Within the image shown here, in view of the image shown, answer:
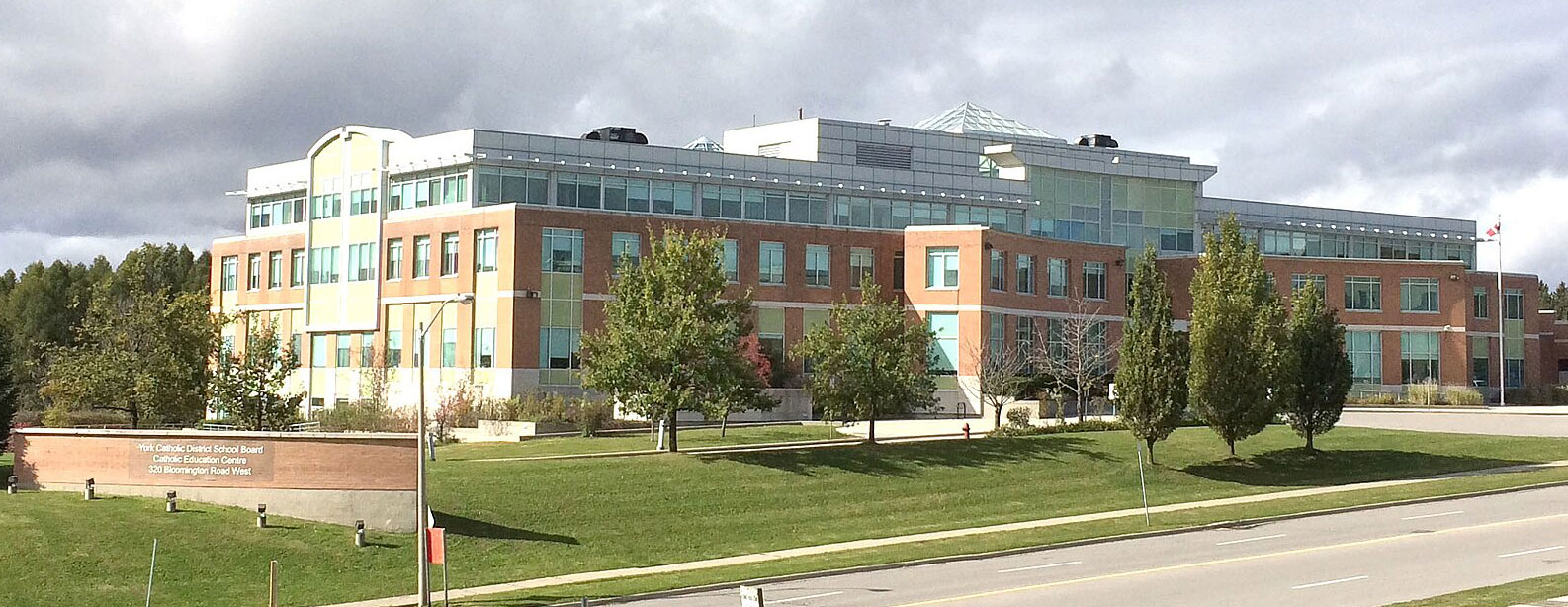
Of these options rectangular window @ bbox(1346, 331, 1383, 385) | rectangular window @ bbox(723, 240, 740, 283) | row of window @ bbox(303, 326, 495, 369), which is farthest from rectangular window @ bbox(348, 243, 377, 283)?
rectangular window @ bbox(1346, 331, 1383, 385)

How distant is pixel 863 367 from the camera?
53.1 m

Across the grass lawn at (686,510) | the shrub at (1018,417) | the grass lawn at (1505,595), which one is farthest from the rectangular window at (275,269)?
the grass lawn at (1505,595)

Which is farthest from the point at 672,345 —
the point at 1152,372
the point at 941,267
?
the point at 941,267

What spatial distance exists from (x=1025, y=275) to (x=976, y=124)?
17.5 meters

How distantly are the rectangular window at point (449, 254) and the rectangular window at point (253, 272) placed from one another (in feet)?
64.6

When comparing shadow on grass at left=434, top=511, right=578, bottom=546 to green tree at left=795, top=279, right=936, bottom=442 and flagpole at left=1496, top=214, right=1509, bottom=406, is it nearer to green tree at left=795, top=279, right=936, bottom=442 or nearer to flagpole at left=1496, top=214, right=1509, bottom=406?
green tree at left=795, top=279, right=936, bottom=442

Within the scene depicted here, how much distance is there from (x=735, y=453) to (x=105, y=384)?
2199 centimetres

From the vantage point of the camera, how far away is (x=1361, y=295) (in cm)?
8981

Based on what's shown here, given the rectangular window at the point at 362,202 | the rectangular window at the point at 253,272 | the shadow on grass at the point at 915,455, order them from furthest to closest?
the rectangular window at the point at 253,272, the rectangular window at the point at 362,202, the shadow on grass at the point at 915,455

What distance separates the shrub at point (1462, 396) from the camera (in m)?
85.3

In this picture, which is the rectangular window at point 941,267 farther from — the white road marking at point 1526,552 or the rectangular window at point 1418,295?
the white road marking at point 1526,552

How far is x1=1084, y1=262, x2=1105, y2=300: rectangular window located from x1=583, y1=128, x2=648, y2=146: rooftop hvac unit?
965 inches

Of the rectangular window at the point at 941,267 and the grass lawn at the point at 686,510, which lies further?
the rectangular window at the point at 941,267

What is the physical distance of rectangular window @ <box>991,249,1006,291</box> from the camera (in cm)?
7500
